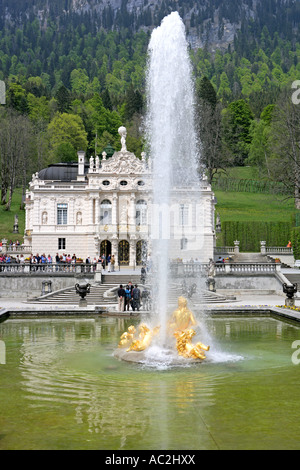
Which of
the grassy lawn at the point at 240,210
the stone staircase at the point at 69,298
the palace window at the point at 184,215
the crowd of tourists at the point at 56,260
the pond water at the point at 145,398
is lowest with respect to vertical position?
the pond water at the point at 145,398

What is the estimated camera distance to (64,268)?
143 ft

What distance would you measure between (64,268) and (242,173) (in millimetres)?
66958

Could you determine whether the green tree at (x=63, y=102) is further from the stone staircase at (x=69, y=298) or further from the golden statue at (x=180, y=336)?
the golden statue at (x=180, y=336)

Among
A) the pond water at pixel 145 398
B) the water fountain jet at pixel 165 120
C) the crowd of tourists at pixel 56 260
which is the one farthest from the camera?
the crowd of tourists at pixel 56 260

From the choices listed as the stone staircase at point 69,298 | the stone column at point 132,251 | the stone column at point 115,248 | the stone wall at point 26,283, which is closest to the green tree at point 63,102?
the stone column at point 115,248

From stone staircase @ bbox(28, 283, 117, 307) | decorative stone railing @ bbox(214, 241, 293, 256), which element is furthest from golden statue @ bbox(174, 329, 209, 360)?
decorative stone railing @ bbox(214, 241, 293, 256)

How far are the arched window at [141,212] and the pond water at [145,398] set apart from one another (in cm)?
3675

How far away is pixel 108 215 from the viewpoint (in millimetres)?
57562

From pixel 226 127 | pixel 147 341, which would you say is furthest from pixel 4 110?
pixel 147 341

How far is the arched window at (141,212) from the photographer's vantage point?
57.9 meters

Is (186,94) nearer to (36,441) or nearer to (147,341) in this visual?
(147,341)

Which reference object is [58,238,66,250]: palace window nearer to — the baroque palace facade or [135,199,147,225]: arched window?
the baroque palace facade

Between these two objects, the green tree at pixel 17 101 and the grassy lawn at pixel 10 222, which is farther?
the green tree at pixel 17 101

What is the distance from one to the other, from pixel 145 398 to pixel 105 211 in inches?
1759
